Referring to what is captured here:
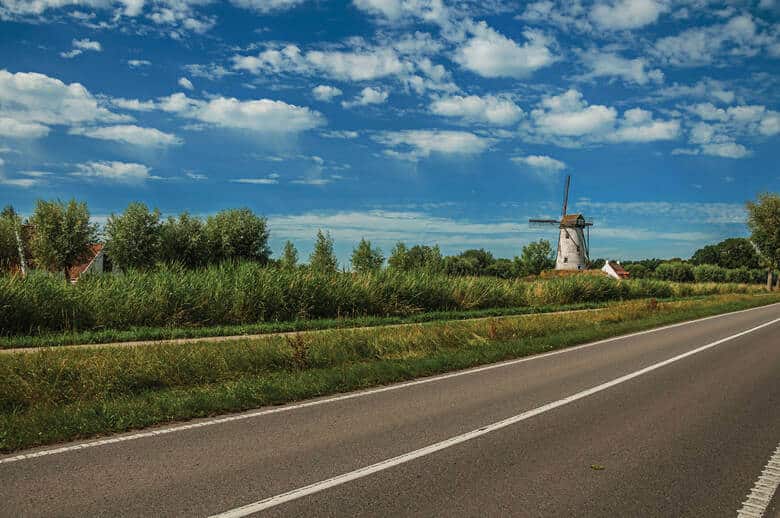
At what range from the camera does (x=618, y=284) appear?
44.1 metres

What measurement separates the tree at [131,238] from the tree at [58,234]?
3.06 meters

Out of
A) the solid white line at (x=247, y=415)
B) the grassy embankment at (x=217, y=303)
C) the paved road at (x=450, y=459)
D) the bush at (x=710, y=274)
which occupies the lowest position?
the solid white line at (x=247, y=415)

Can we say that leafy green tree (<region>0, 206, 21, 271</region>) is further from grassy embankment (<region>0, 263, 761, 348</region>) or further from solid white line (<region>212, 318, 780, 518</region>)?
solid white line (<region>212, 318, 780, 518</region>)

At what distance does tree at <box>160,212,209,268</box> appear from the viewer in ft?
201

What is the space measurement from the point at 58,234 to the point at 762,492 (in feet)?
200

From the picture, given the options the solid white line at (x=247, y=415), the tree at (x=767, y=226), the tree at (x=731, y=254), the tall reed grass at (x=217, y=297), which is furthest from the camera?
the tree at (x=731, y=254)

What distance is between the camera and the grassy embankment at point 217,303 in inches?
661

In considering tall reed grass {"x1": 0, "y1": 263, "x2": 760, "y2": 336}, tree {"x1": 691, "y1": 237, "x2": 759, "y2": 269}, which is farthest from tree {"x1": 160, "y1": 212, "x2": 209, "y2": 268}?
tree {"x1": 691, "y1": 237, "x2": 759, "y2": 269}

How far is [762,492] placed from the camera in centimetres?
531

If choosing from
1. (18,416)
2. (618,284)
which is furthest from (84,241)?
(18,416)

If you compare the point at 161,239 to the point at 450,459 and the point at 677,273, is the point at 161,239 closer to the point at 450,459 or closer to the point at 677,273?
the point at 450,459

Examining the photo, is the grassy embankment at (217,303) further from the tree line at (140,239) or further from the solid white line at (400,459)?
the tree line at (140,239)

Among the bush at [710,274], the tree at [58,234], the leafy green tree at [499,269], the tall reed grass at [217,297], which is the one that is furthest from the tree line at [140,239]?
the bush at [710,274]

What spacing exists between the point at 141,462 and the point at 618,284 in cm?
4342
